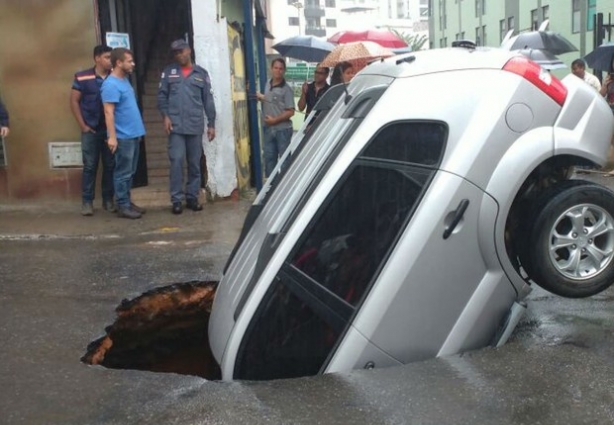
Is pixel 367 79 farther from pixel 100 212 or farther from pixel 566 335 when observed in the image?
pixel 100 212

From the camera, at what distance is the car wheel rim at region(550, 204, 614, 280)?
333 cm

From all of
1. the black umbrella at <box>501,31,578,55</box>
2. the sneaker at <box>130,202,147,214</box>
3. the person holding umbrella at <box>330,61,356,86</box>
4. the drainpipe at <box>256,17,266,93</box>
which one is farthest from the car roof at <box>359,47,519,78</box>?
the black umbrella at <box>501,31,578,55</box>

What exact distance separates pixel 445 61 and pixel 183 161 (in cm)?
550

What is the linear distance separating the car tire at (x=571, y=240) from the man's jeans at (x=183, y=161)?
18.4 feet

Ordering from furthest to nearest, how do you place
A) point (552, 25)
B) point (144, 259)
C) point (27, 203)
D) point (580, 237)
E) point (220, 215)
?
point (552, 25) → point (27, 203) → point (220, 215) → point (144, 259) → point (580, 237)

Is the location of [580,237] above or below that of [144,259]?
above

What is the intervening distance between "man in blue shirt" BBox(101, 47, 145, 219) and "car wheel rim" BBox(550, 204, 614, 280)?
556 cm

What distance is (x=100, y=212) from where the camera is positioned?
27.8 feet

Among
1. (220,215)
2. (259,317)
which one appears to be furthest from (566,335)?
(220,215)

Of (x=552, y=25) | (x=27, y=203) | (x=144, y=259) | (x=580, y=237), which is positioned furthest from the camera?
(x=552, y=25)

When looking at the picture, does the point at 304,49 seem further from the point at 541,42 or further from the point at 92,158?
the point at 92,158

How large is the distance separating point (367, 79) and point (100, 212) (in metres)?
5.61

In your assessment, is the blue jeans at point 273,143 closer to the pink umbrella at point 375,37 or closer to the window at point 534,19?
the pink umbrella at point 375,37

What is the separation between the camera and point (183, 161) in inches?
332
